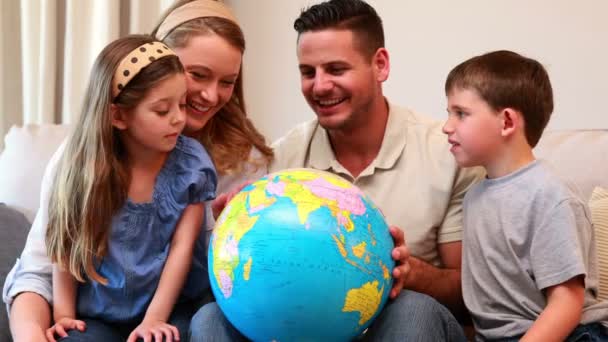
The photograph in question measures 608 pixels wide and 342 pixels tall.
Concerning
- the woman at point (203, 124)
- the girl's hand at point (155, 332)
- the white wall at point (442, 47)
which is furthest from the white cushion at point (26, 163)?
the white wall at point (442, 47)

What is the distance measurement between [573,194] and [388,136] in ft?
1.98

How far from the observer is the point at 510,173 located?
1.71 meters

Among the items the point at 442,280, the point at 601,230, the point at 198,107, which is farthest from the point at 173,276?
the point at 601,230

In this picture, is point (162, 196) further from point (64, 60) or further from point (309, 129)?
point (64, 60)

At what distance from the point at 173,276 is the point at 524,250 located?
0.85m

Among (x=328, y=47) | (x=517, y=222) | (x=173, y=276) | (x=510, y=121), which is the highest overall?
(x=328, y=47)

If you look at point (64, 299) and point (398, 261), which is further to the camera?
point (64, 299)

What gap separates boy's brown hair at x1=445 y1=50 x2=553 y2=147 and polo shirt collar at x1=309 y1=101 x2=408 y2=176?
1.07 feet

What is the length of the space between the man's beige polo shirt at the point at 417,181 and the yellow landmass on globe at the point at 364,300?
512 mm

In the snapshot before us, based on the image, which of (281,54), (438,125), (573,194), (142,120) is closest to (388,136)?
(438,125)

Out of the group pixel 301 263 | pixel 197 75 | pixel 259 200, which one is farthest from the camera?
pixel 197 75

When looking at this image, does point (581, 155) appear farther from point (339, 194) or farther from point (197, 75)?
point (197, 75)

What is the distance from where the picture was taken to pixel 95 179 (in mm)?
1681

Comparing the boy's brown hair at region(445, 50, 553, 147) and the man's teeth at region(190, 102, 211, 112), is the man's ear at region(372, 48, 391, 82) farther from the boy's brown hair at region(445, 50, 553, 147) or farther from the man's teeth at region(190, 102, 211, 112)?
the man's teeth at region(190, 102, 211, 112)
